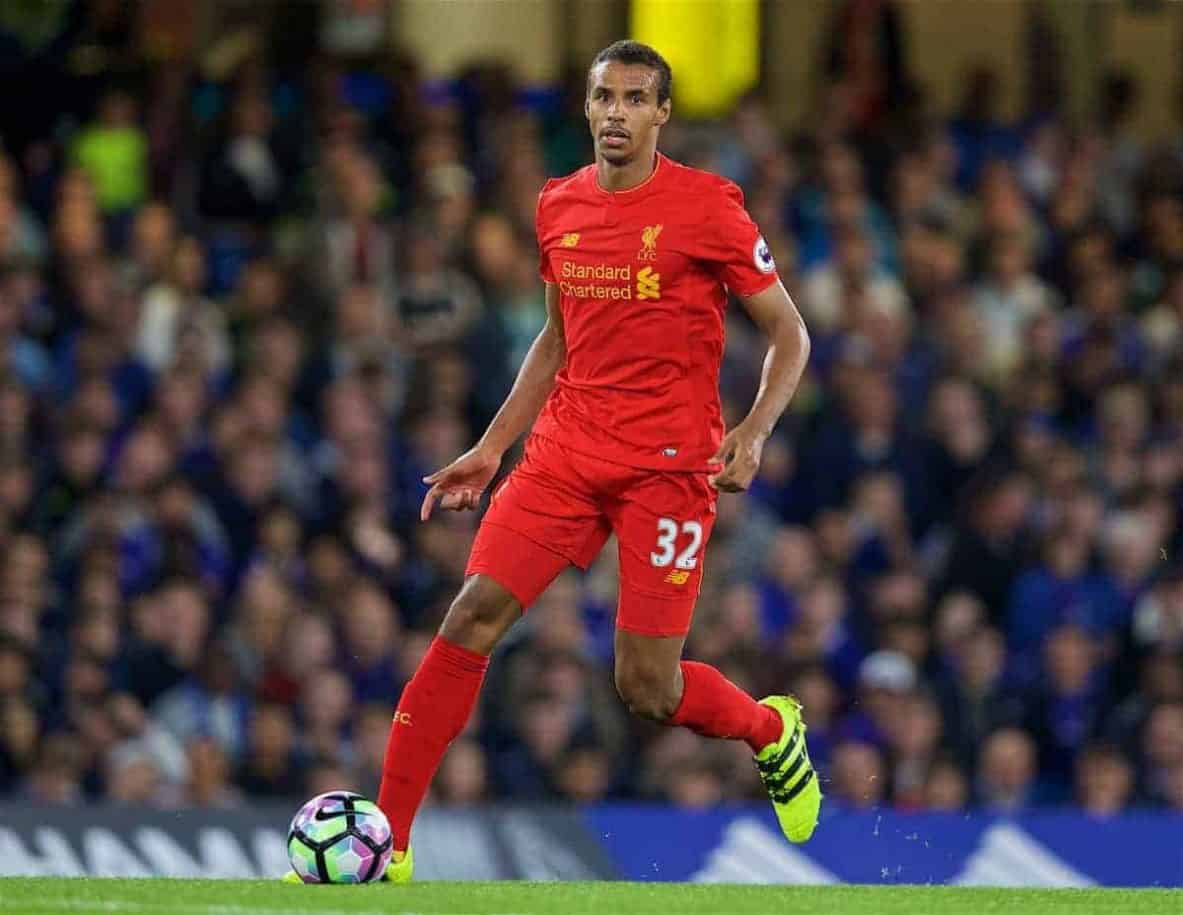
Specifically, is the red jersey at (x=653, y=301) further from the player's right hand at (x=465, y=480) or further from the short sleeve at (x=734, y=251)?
the player's right hand at (x=465, y=480)

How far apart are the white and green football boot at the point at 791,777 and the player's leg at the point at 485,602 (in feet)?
3.05

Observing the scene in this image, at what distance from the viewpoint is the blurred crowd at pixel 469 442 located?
12.1 m

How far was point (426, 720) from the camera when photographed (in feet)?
27.1

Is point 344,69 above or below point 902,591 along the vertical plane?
above

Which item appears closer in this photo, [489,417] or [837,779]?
→ [837,779]

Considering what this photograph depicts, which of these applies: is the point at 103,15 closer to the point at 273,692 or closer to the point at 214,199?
the point at 214,199

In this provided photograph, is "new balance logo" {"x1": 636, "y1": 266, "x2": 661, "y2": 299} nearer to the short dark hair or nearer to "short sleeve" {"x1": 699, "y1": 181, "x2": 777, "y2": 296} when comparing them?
"short sleeve" {"x1": 699, "y1": 181, "x2": 777, "y2": 296}

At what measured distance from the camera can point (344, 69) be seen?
51.6 feet

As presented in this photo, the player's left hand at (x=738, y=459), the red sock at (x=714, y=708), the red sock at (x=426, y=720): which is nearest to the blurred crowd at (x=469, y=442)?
the red sock at (x=714, y=708)

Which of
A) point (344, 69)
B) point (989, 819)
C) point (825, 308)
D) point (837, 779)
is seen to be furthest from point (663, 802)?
point (344, 69)

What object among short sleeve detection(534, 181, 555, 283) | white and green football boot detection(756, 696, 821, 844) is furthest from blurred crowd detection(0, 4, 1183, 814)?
Result: short sleeve detection(534, 181, 555, 283)

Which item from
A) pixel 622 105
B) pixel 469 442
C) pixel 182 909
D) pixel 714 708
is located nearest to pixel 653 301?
pixel 622 105

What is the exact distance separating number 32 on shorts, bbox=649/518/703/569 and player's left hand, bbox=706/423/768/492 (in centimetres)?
38

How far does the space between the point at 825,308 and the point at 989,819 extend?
4.08 metres
